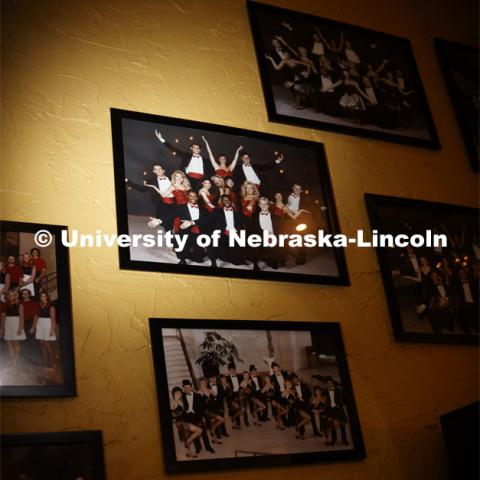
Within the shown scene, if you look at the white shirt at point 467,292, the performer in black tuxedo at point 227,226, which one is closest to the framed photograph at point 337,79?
the performer in black tuxedo at point 227,226

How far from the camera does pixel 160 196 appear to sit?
320 centimetres

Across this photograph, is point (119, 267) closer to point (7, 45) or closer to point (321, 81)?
point (7, 45)

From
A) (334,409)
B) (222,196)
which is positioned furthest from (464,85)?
(334,409)

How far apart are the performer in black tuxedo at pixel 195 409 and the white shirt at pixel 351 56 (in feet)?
7.48

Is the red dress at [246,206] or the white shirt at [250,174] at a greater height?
the white shirt at [250,174]

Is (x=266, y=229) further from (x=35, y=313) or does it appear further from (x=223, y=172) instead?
(x=35, y=313)

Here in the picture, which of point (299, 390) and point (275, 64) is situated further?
point (275, 64)

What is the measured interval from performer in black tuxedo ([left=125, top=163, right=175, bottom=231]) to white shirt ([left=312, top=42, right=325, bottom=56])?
54.4 inches

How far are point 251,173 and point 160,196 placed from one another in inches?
20.4

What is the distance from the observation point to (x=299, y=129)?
3789 mm

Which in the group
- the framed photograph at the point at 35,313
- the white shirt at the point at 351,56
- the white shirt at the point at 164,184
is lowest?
the framed photograph at the point at 35,313

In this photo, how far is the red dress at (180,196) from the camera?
3.23m

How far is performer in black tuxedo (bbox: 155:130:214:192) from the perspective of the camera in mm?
3315

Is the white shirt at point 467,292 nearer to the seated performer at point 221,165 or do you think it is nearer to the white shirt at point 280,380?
the white shirt at point 280,380
